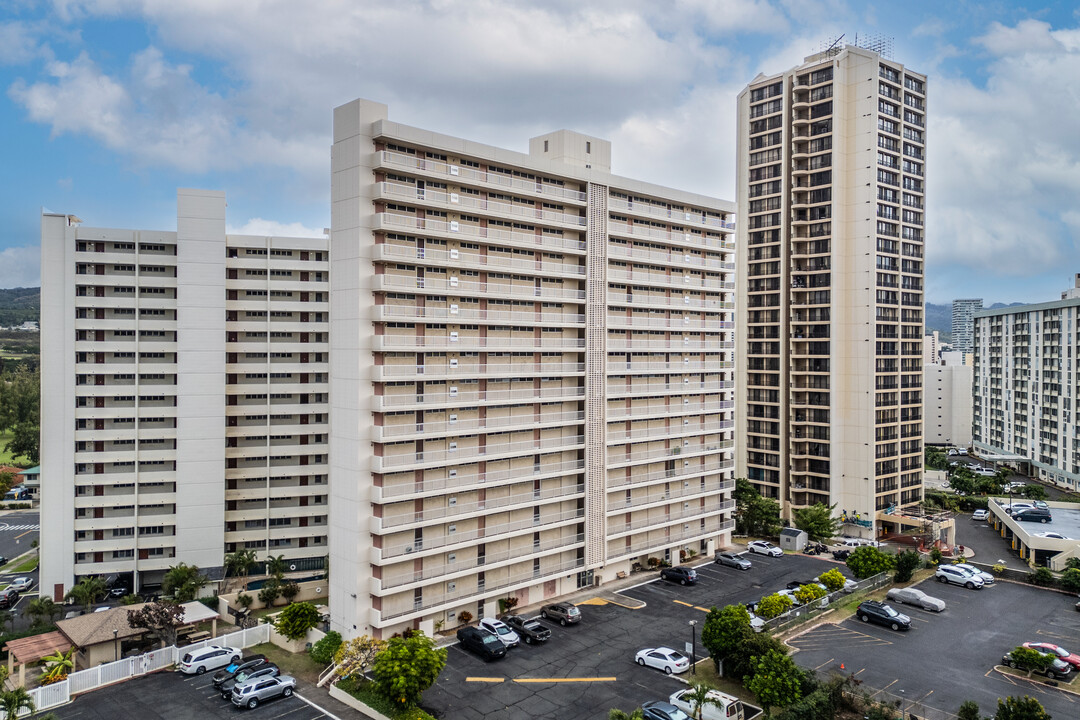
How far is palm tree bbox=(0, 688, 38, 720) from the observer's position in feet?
109

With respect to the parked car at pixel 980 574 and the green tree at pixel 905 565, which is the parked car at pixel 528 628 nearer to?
the green tree at pixel 905 565

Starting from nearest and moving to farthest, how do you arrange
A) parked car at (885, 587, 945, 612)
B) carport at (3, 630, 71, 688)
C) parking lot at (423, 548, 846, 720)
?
parking lot at (423, 548, 846, 720)
carport at (3, 630, 71, 688)
parked car at (885, 587, 945, 612)

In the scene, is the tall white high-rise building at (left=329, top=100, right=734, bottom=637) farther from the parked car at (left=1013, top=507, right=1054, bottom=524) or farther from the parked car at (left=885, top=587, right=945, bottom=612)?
the parked car at (left=1013, top=507, right=1054, bottom=524)

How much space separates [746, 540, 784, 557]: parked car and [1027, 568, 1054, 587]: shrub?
20.4 m

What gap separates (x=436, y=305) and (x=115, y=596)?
4000 cm

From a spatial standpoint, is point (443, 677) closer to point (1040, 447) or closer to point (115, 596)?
point (115, 596)

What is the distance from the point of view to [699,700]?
1345 inches

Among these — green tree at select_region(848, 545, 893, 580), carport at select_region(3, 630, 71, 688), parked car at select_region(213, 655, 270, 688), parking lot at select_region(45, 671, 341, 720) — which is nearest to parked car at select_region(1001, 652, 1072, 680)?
green tree at select_region(848, 545, 893, 580)

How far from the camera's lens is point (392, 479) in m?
44.8

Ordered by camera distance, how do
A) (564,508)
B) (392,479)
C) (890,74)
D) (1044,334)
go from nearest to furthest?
(392,479), (564,508), (890,74), (1044,334)

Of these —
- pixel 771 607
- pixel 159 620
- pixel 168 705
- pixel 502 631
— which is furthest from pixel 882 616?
pixel 159 620

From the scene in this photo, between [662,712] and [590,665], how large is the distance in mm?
8447

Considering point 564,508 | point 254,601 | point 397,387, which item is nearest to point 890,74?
point 564,508

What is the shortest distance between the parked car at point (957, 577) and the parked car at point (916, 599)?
4873mm
